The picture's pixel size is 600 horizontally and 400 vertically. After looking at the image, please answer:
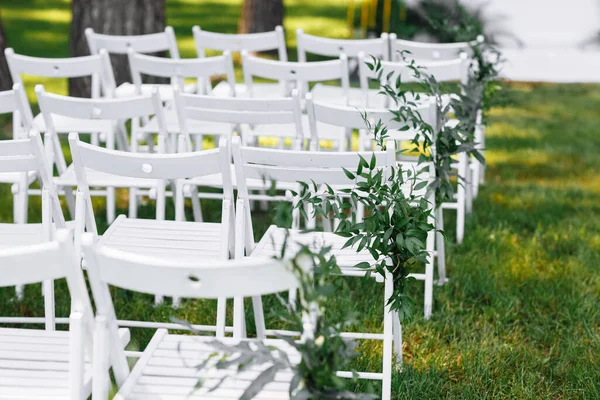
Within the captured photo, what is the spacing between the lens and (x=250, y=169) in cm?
347

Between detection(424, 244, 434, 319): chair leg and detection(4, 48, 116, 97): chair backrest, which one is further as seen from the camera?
detection(4, 48, 116, 97): chair backrest

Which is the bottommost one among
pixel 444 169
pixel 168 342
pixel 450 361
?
pixel 450 361

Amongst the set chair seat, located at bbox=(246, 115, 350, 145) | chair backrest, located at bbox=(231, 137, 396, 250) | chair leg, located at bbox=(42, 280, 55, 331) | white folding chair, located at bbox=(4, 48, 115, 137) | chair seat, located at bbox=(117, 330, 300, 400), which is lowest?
chair leg, located at bbox=(42, 280, 55, 331)

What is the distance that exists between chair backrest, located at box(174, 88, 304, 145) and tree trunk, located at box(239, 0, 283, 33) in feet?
23.2

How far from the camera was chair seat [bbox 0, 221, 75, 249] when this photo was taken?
376cm

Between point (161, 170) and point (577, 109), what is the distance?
7.45 m

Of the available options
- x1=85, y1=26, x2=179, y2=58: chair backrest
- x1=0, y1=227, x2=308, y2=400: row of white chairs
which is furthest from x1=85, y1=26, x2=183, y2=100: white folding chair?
x1=0, y1=227, x2=308, y2=400: row of white chairs

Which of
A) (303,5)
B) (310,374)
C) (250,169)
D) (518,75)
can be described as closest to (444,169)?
(250,169)

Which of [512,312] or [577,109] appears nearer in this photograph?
[512,312]

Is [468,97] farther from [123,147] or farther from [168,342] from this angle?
[168,342]

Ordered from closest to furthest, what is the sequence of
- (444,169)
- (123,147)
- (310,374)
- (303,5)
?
(310,374) → (444,169) → (123,147) → (303,5)

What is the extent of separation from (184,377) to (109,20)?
18.4 feet

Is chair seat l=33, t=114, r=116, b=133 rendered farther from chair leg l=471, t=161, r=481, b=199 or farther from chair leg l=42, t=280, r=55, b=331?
chair leg l=471, t=161, r=481, b=199

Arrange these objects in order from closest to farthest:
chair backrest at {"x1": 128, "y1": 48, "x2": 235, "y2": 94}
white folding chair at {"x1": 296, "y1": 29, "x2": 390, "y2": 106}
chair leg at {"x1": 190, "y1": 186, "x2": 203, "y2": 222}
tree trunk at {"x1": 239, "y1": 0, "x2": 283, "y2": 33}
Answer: chair leg at {"x1": 190, "y1": 186, "x2": 203, "y2": 222} < chair backrest at {"x1": 128, "y1": 48, "x2": 235, "y2": 94} < white folding chair at {"x1": 296, "y1": 29, "x2": 390, "y2": 106} < tree trunk at {"x1": 239, "y1": 0, "x2": 283, "y2": 33}
